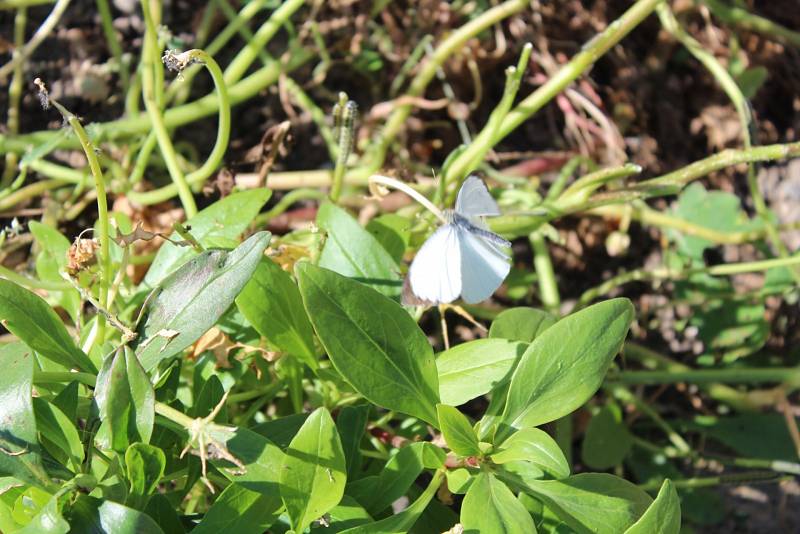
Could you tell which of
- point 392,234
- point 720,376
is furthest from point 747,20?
point 392,234

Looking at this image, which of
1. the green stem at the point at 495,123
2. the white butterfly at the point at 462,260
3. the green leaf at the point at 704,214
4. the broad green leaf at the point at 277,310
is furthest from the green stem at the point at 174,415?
the green leaf at the point at 704,214

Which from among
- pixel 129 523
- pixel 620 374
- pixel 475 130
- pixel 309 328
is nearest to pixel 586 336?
pixel 309 328

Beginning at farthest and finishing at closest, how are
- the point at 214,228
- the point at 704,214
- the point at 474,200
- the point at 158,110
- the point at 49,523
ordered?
the point at 704,214
the point at 158,110
the point at 214,228
the point at 474,200
the point at 49,523

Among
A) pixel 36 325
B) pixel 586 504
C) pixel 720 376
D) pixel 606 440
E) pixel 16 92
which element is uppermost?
pixel 16 92

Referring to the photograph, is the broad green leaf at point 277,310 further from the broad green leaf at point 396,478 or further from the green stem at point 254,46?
the green stem at point 254,46

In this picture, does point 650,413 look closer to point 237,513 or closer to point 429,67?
point 429,67

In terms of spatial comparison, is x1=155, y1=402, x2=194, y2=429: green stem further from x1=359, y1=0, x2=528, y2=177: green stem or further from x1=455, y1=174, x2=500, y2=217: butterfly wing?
x1=359, y1=0, x2=528, y2=177: green stem

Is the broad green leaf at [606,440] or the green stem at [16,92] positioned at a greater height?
the green stem at [16,92]
